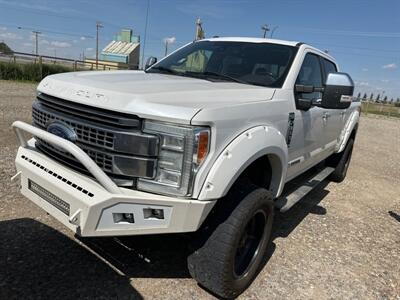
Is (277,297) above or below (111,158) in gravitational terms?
below

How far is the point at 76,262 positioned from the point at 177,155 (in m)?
1.51

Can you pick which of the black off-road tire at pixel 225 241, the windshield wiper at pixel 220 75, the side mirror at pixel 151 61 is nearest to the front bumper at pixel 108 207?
the black off-road tire at pixel 225 241

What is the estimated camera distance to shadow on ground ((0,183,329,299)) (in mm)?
2818

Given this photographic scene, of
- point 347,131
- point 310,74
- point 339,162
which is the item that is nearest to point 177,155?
point 310,74

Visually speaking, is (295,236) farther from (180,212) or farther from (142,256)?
(180,212)

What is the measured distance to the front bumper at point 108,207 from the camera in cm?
226

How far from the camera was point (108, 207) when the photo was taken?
2246mm

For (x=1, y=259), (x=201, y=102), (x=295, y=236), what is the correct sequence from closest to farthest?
(x=201, y=102), (x=1, y=259), (x=295, y=236)

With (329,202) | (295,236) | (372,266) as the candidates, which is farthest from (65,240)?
(329,202)

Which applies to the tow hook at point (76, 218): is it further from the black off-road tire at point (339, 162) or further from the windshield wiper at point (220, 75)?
the black off-road tire at point (339, 162)

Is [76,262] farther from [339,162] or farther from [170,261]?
[339,162]

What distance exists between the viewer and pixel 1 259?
122 inches

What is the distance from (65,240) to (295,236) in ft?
7.79

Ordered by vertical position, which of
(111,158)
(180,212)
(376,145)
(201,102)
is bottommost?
(376,145)
